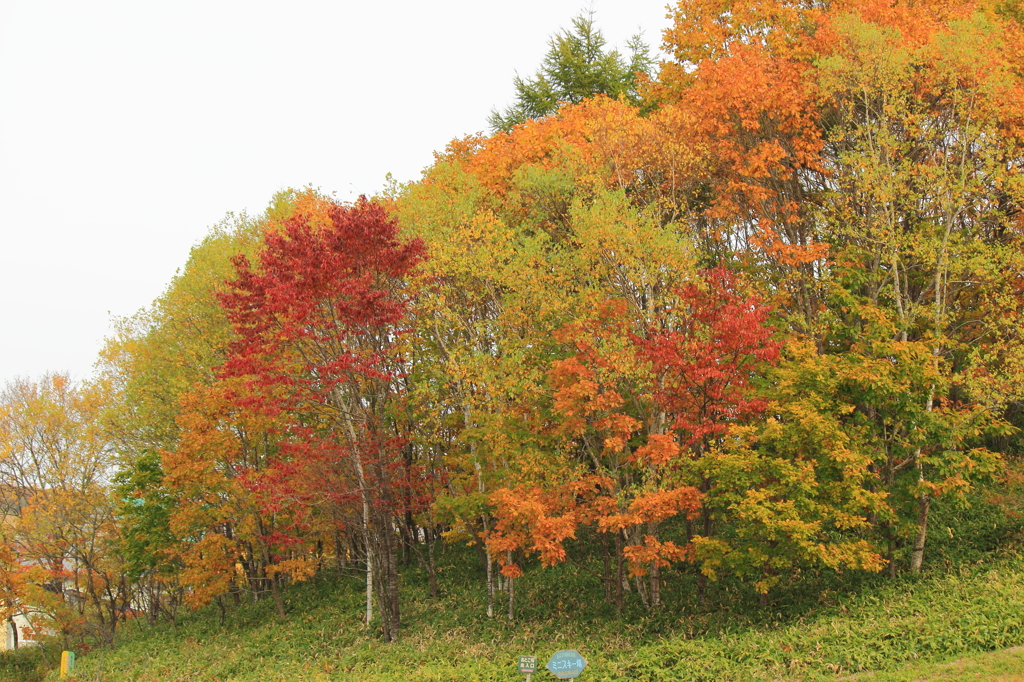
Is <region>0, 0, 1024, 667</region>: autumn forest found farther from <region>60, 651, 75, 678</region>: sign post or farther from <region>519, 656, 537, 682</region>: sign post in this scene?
<region>60, 651, 75, 678</region>: sign post

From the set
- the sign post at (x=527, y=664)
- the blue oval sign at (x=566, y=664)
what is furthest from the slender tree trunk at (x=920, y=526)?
the sign post at (x=527, y=664)

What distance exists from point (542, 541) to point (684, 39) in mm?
17333

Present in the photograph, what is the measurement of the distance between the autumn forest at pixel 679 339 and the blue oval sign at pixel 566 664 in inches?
125

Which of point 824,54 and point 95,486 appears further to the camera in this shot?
point 95,486

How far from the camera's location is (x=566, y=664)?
13.3 meters

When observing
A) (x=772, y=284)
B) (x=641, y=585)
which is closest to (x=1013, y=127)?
(x=772, y=284)

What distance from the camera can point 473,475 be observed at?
22.3m

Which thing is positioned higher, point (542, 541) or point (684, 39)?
point (684, 39)

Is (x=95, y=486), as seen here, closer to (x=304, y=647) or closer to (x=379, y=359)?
(x=304, y=647)

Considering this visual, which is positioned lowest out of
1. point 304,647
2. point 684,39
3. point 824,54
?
point 304,647

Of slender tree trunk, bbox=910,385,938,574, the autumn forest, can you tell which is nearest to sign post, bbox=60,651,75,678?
the autumn forest

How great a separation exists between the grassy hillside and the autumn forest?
27.6 inches

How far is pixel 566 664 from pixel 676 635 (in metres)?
4.33

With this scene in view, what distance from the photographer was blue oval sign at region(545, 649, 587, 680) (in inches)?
521
